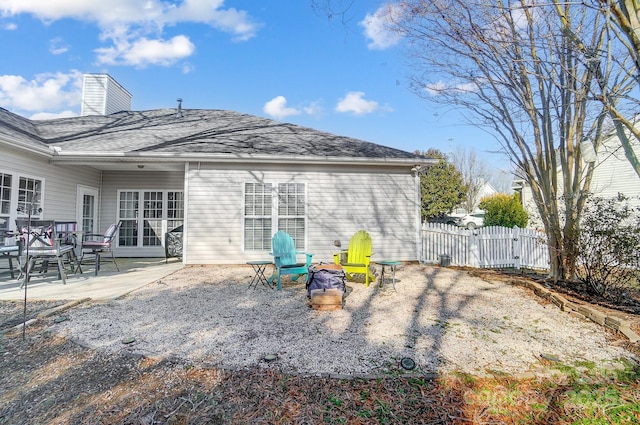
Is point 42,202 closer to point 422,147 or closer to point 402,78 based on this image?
point 402,78

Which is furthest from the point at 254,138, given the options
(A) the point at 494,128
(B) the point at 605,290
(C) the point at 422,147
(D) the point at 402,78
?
(C) the point at 422,147

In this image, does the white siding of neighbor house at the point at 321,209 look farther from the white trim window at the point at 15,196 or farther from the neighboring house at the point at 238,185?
the white trim window at the point at 15,196

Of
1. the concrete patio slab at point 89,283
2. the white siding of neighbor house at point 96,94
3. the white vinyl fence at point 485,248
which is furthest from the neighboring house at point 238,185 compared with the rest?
the white siding of neighbor house at point 96,94

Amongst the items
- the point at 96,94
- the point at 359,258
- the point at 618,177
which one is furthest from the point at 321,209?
Result: the point at 618,177

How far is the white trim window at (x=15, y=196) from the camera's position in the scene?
21.0 ft

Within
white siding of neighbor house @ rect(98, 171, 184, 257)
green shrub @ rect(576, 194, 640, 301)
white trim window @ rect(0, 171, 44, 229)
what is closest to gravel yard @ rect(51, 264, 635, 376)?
green shrub @ rect(576, 194, 640, 301)

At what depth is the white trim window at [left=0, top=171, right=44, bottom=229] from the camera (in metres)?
6.40

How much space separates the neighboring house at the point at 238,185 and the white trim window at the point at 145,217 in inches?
3.2

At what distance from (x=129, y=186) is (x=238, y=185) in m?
3.99

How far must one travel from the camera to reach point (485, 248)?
8.58 m

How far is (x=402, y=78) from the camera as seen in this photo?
7543mm

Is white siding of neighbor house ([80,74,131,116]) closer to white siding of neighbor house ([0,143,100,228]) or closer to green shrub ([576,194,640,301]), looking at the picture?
white siding of neighbor house ([0,143,100,228])

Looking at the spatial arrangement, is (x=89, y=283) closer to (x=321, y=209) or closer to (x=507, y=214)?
(x=321, y=209)

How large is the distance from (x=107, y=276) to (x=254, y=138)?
192 inches
